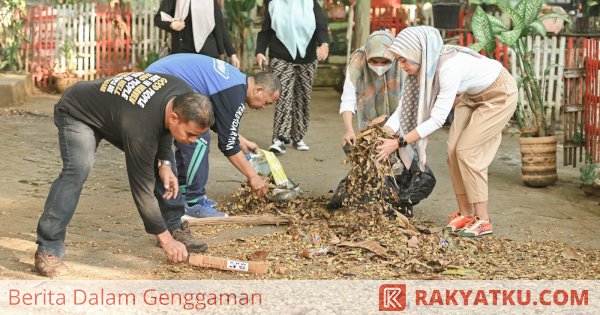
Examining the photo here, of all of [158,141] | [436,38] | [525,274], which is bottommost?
[525,274]

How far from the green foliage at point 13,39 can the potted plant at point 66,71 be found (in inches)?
23.4

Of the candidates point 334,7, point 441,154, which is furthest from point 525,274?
point 334,7

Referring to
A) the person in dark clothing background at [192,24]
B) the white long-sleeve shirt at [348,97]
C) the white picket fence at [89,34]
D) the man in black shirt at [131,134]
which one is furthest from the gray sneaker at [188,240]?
the white picket fence at [89,34]

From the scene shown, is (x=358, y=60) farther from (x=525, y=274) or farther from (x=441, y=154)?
(x=441, y=154)

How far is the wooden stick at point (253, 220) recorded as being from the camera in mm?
7605

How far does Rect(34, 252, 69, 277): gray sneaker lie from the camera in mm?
6008

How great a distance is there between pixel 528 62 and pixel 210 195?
346 centimetres

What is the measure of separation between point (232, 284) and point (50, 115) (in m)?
7.70

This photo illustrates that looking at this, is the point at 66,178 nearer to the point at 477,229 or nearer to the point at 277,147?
the point at 477,229

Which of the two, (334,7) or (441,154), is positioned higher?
(334,7)

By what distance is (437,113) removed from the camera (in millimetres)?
7324

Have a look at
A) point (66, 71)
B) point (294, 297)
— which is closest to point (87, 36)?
point (66, 71)

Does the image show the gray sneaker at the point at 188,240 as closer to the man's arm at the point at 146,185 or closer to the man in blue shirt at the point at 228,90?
the man in blue shirt at the point at 228,90

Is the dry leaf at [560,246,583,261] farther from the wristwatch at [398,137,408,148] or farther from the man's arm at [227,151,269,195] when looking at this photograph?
the man's arm at [227,151,269,195]
